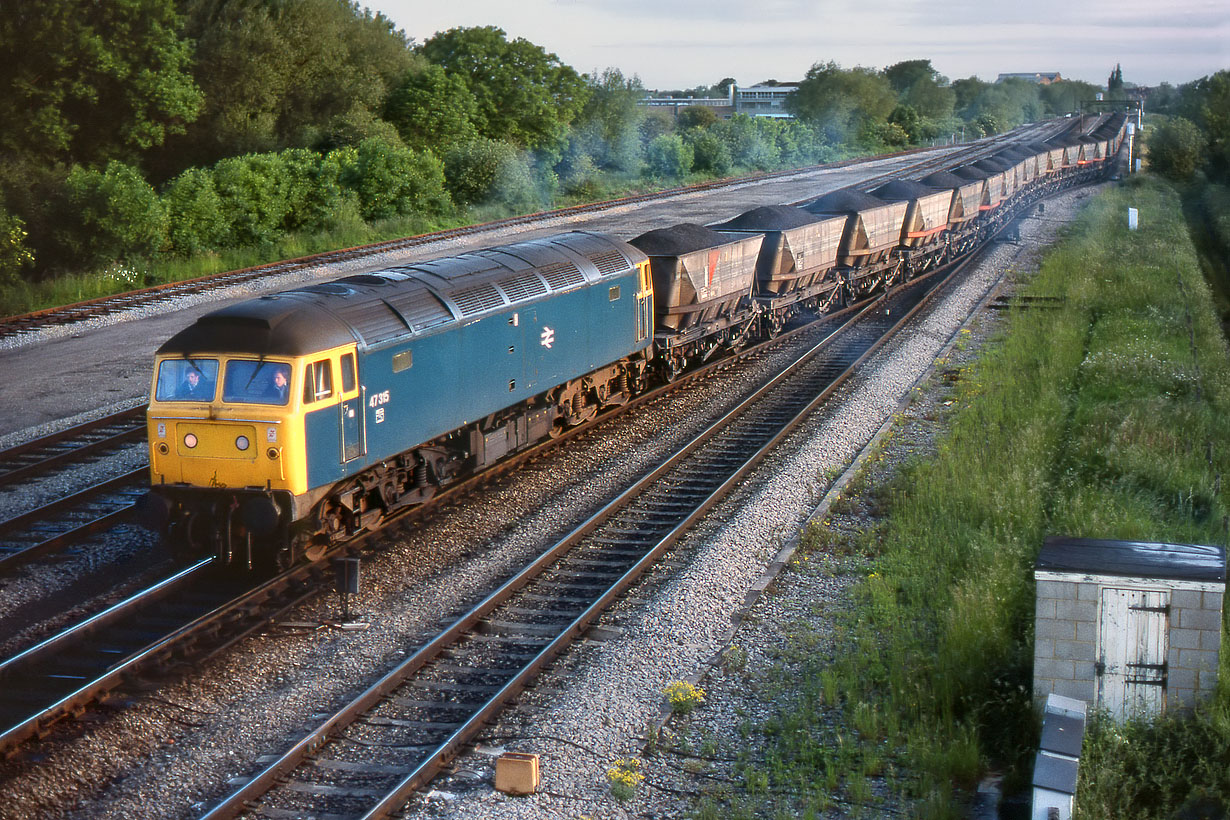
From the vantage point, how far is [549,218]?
143 ft

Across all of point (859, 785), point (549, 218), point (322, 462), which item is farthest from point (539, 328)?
point (549, 218)

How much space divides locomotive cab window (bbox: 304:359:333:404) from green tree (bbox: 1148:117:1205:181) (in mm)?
69852

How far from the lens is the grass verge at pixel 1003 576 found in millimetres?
7941

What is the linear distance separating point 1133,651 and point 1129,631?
150mm

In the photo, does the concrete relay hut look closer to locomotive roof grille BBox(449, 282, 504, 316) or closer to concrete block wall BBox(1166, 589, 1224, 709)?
concrete block wall BBox(1166, 589, 1224, 709)

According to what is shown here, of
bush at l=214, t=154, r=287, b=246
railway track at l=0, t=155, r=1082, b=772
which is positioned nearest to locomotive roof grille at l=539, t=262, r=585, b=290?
railway track at l=0, t=155, r=1082, b=772

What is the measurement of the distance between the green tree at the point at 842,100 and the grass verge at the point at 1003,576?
69.8 metres

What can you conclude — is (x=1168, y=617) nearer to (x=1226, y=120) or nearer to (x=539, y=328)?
(x=539, y=328)

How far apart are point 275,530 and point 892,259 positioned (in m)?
23.1

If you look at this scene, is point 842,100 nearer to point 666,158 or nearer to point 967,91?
point 666,158

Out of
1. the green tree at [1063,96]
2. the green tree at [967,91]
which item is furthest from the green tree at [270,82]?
the green tree at [1063,96]

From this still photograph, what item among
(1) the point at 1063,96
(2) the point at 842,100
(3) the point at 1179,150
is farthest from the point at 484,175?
(1) the point at 1063,96

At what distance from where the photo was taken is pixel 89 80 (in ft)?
126

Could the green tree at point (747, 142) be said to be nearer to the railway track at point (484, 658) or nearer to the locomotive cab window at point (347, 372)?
the railway track at point (484, 658)
